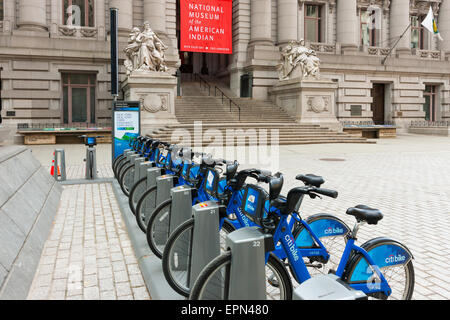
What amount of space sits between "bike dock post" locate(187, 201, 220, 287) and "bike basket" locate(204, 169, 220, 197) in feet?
2.16

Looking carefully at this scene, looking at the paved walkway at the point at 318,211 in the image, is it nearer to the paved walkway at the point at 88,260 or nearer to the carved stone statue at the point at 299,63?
the paved walkway at the point at 88,260

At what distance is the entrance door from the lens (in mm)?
32469

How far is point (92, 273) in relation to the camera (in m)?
4.27

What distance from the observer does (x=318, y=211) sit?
22.2ft

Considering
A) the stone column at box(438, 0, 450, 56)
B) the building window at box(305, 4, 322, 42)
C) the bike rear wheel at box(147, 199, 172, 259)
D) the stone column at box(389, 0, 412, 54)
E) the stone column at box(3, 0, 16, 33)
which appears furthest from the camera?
the stone column at box(438, 0, 450, 56)

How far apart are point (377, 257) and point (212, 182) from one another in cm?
180

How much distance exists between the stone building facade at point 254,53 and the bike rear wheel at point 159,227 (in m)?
22.0

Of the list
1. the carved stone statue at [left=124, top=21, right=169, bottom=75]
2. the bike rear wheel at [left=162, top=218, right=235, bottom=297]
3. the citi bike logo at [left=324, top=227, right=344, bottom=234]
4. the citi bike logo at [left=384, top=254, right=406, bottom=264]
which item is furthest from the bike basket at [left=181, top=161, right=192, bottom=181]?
the carved stone statue at [left=124, top=21, right=169, bottom=75]

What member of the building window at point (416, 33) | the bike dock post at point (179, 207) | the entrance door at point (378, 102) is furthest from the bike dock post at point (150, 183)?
the building window at point (416, 33)

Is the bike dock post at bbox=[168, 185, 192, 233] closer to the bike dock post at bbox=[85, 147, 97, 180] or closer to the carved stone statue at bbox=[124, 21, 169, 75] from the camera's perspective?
the bike dock post at bbox=[85, 147, 97, 180]

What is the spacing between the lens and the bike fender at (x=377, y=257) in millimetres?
2928

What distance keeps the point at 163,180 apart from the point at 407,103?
104 feet

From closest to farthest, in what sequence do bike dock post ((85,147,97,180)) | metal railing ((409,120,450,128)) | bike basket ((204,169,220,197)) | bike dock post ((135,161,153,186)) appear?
bike basket ((204,169,220,197))
bike dock post ((135,161,153,186))
bike dock post ((85,147,97,180))
metal railing ((409,120,450,128))

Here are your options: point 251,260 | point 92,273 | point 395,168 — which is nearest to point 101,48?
point 395,168
